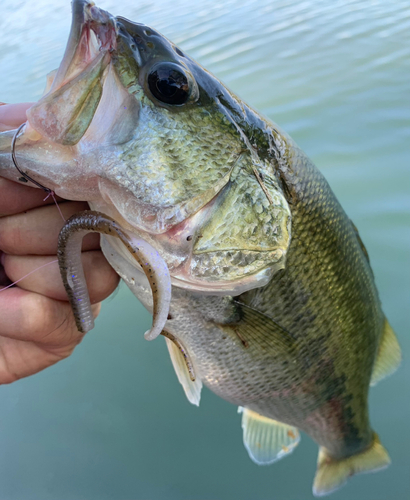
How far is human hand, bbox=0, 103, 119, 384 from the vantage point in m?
0.96

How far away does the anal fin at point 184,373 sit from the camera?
4.31 ft

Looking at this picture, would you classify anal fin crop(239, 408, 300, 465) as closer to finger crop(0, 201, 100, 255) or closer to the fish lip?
finger crop(0, 201, 100, 255)

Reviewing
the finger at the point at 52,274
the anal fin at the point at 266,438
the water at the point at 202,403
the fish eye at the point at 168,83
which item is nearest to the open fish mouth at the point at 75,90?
the fish eye at the point at 168,83

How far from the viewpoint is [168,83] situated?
0.92m

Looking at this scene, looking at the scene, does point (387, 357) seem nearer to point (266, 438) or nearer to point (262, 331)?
point (266, 438)

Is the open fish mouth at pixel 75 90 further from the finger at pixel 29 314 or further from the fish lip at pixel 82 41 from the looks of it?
the finger at pixel 29 314

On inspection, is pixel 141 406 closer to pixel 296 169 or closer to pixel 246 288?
pixel 246 288

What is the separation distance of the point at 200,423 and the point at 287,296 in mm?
1173

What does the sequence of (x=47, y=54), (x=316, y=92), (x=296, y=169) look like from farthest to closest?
(x=47, y=54), (x=316, y=92), (x=296, y=169)

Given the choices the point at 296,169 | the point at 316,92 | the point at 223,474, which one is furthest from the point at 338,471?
the point at 316,92

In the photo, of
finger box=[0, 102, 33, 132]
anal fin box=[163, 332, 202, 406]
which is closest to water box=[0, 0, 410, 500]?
anal fin box=[163, 332, 202, 406]

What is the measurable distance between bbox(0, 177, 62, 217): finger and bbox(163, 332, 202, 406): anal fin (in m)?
0.60

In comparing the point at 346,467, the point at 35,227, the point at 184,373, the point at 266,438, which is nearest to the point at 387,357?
the point at 346,467

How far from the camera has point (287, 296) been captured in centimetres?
121
